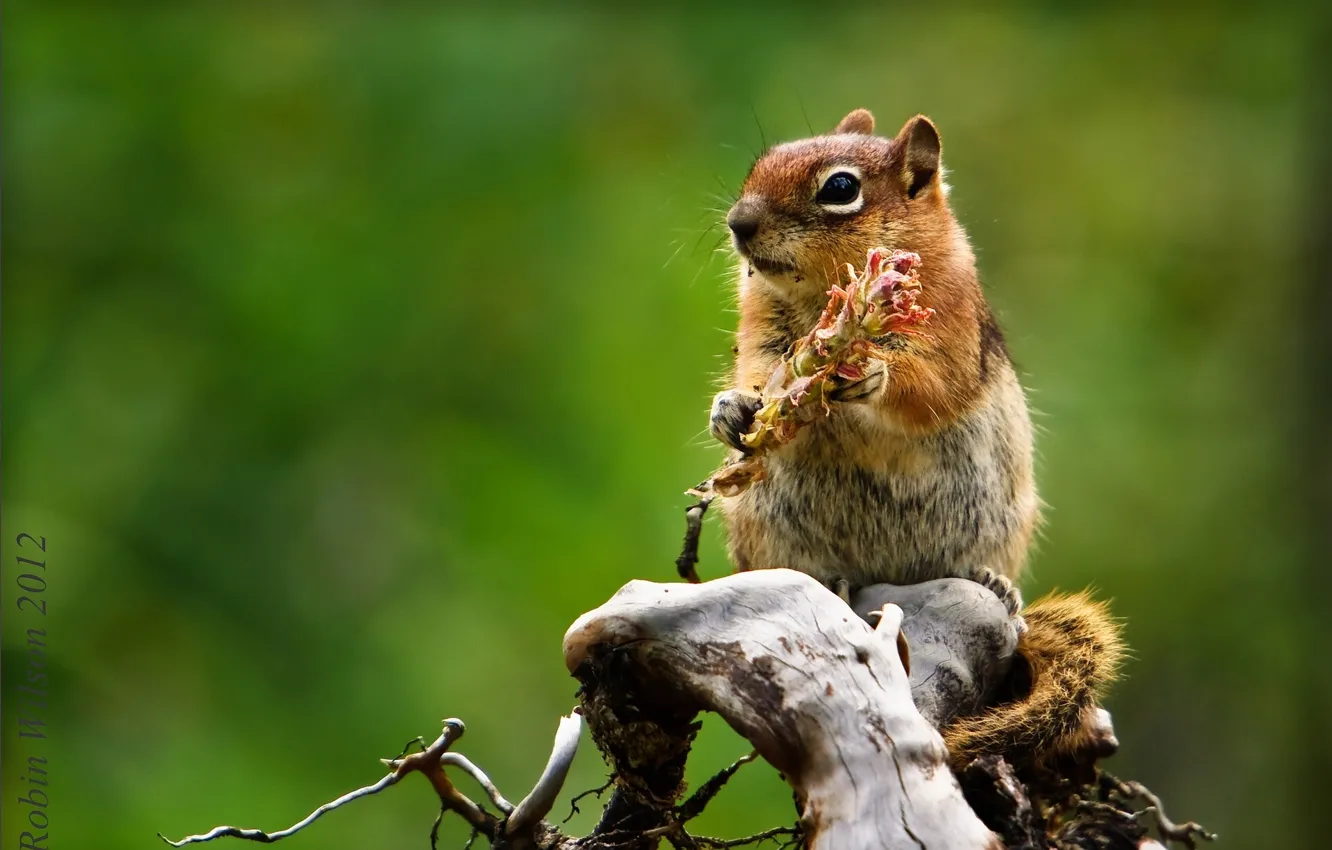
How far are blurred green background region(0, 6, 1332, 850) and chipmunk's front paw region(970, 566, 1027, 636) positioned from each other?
1.35 meters

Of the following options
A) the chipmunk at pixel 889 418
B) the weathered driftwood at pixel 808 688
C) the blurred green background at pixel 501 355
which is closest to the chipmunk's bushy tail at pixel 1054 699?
the chipmunk at pixel 889 418

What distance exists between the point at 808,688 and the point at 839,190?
151 centimetres

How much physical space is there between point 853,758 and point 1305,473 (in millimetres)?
5449

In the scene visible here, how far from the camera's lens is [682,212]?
6.28 metres

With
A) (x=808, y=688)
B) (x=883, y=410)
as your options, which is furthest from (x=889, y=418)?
(x=808, y=688)

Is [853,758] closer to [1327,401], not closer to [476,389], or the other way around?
[476,389]

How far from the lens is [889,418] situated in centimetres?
312

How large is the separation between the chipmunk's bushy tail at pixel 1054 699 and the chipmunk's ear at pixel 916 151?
1098 mm

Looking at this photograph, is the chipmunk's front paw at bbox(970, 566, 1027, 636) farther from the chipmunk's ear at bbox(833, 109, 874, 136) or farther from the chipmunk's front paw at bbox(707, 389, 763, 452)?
the chipmunk's ear at bbox(833, 109, 874, 136)

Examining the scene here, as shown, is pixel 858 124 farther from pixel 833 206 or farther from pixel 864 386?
pixel 864 386

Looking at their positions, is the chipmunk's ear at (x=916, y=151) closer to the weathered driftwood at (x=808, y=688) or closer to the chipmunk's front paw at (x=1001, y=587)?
the chipmunk's front paw at (x=1001, y=587)

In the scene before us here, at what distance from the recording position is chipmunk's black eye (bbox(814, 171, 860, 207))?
3.27 m

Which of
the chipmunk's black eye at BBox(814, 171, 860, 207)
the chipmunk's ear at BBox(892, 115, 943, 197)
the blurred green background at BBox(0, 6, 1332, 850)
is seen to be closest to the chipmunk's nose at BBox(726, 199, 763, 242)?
the chipmunk's black eye at BBox(814, 171, 860, 207)

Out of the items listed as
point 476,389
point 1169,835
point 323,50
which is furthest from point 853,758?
point 323,50
